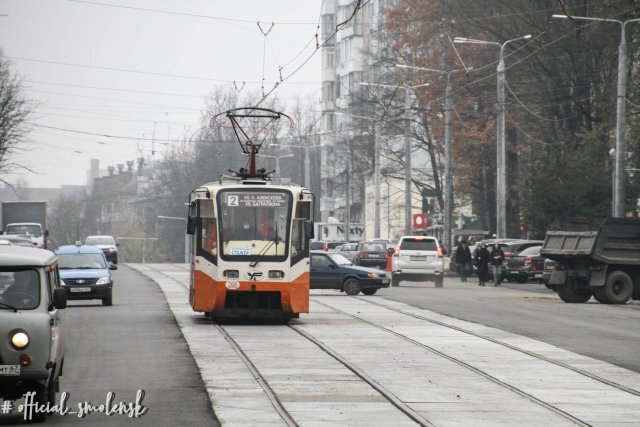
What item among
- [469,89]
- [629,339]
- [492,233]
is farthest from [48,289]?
[492,233]

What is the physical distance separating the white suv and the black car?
638 centimetres

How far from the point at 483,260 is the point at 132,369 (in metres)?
34.1

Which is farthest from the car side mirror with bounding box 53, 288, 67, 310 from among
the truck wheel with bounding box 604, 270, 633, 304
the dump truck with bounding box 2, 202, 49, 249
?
the dump truck with bounding box 2, 202, 49, 249

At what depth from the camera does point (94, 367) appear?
62.0ft

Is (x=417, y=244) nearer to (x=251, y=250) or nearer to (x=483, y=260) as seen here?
(x=483, y=260)

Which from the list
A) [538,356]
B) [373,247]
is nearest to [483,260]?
[373,247]

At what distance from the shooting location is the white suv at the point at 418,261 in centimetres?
4891

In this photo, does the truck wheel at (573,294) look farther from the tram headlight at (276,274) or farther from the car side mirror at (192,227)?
the car side mirror at (192,227)

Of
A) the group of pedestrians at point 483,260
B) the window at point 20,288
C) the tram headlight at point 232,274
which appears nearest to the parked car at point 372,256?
the group of pedestrians at point 483,260

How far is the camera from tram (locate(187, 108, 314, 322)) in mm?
27156

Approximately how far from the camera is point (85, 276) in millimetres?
34750

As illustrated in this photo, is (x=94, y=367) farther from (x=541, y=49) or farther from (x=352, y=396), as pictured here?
(x=541, y=49)

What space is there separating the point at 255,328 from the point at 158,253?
11828cm

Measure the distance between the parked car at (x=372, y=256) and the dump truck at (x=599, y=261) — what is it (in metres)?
28.8
